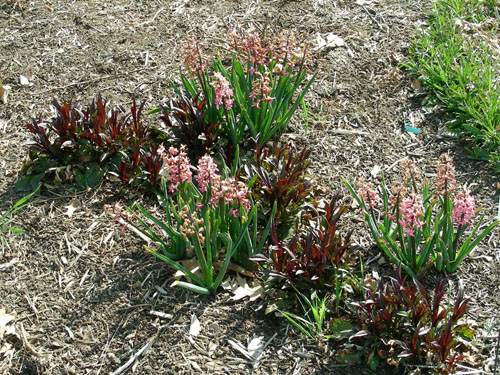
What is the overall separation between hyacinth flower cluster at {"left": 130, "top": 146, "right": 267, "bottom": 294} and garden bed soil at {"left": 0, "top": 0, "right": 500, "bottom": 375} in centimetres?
18

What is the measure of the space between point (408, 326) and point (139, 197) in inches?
79.4

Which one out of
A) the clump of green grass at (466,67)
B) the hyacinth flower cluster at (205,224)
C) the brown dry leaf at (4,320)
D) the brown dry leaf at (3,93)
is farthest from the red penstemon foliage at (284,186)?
the brown dry leaf at (3,93)

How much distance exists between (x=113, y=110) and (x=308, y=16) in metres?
2.40

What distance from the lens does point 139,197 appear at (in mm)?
4074

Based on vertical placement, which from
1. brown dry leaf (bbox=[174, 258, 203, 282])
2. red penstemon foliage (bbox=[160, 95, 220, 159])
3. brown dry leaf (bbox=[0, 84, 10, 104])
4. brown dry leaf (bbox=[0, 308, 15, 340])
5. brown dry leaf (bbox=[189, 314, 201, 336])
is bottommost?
brown dry leaf (bbox=[0, 308, 15, 340])

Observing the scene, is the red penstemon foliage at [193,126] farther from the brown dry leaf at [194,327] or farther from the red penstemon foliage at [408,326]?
the red penstemon foliage at [408,326]

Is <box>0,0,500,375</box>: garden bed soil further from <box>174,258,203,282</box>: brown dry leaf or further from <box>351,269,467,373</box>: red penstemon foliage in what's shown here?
<box>351,269,467,373</box>: red penstemon foliage

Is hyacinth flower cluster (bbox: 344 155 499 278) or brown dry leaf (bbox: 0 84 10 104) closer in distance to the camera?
hyacinth flower cluster (bbox: 344 155 499 278)

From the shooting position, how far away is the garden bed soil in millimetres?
3262

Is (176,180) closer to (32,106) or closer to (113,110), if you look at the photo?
(113,110)

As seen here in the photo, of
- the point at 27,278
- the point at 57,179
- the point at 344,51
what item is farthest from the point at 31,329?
the point at 344,51

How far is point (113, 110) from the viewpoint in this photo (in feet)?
14.2

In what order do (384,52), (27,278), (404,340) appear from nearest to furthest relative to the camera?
(404,340)
(27,278)
(384,52)

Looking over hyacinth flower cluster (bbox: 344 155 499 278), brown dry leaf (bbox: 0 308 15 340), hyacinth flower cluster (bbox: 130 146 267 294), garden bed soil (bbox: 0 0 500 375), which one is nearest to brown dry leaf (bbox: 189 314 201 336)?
garden bed soil (bbox: 0 0 500 375)
